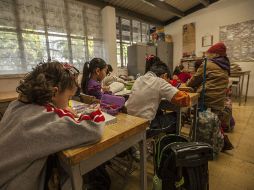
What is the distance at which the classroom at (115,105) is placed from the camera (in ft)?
2.12

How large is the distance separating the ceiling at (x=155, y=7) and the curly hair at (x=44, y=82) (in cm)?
386

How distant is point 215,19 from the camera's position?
5020 mm

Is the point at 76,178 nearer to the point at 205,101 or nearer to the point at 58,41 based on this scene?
the point at 205,101

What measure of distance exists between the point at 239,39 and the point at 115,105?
16.3 feet

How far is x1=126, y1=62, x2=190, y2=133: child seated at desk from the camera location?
4.42 feet

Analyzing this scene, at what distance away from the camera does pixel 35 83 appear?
73 cm

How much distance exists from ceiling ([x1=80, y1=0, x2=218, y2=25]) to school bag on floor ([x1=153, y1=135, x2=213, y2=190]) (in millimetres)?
4121

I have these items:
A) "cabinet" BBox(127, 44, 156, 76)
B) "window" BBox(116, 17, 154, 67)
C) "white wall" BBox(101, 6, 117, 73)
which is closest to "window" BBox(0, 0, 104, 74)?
"white wall" BBox(101, 6, 117, 73)

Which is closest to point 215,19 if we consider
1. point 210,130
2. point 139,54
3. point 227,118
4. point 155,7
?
point 155,7

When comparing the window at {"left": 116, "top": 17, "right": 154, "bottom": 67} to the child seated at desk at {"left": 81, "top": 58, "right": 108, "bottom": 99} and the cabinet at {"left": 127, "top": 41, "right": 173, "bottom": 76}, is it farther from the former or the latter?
the child seated at desk at {"left": 81, "top": 58, "right": 108, "bottom": 99}

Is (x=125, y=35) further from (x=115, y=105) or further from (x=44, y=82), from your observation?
(x=44, y=82)

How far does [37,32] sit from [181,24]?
463 centimetres

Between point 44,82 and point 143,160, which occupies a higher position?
point 44,82

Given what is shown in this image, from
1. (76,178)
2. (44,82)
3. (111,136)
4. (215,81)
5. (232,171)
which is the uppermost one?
(44,82)
